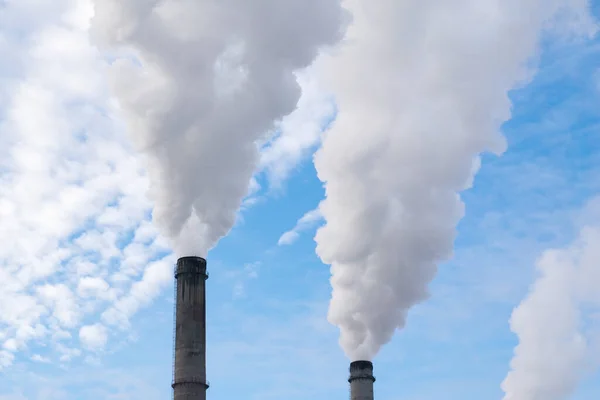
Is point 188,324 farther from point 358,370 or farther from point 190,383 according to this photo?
point 358,370

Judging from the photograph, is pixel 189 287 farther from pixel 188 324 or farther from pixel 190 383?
pixel 190 383

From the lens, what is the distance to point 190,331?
1177 inches

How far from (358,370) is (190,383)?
1347 centimetres

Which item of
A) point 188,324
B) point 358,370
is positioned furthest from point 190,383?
point 358,370

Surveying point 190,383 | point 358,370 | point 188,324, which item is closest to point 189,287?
point 188,324

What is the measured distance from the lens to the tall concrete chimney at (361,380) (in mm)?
39656

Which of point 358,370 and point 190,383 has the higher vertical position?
point 358,370

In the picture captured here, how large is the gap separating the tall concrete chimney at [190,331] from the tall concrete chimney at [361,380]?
1218 centimetres

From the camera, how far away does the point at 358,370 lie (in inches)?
1594

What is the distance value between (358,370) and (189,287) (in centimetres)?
1340

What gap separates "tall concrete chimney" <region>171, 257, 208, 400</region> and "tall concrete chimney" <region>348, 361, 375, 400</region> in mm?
12184

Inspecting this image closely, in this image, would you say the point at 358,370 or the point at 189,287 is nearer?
the point at 189,287

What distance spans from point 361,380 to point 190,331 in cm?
1333

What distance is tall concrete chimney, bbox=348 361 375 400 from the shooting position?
130ft
